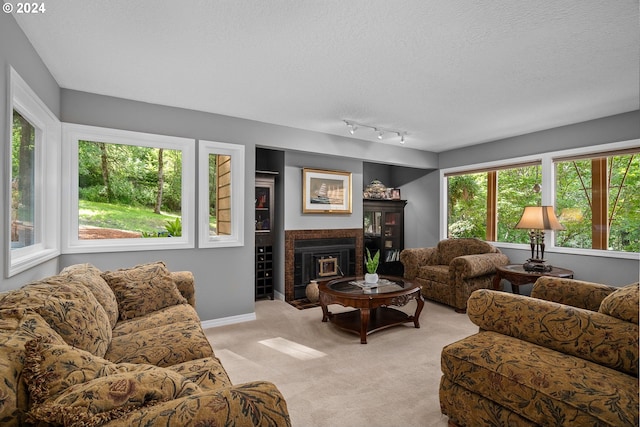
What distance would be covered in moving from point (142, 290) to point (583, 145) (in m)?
4.90

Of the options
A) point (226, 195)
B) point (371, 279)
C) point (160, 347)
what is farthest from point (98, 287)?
point (371, 279)

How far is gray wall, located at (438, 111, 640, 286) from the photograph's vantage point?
3568 millimetres

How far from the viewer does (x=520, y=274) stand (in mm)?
3736

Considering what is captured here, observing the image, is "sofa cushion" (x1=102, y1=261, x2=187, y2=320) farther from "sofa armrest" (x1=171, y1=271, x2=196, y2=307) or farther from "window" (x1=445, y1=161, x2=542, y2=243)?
"window" (x1=445, y1=161, x2=542, y2=243)

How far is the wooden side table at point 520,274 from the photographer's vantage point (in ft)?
11.9

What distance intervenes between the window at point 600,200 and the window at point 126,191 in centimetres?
456

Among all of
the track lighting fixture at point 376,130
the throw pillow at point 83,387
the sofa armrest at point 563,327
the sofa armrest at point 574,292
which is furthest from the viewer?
the track lighting fixture at point 376,130

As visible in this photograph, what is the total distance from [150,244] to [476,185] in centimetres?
473

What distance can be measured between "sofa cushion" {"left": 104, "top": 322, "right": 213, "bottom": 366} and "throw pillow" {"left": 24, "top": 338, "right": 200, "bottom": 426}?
26.4 inches

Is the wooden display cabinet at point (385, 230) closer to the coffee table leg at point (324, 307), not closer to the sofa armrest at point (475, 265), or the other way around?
the sofa armrest at point (475, 265)

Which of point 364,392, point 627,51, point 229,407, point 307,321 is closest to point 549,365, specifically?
point 364,392

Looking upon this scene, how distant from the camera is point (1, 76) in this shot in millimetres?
1753

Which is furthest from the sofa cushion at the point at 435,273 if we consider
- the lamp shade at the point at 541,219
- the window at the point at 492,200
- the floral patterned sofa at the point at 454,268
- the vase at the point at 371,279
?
the vase at the point at 371,279

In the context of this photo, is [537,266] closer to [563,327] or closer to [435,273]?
[435,273]
